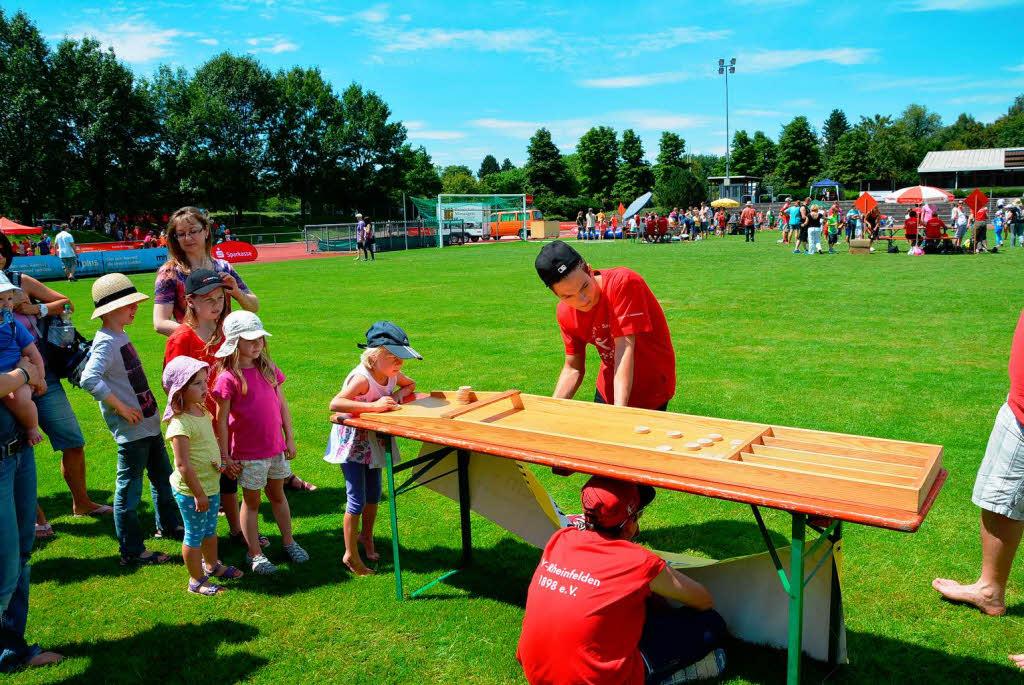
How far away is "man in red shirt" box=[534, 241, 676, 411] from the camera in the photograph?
3898mm

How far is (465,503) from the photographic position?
4.77 meters

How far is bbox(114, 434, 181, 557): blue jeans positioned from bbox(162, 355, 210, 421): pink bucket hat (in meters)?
0.71

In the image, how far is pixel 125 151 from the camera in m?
54.7

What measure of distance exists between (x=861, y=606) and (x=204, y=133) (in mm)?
63693

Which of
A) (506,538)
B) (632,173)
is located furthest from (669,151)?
(506,538)

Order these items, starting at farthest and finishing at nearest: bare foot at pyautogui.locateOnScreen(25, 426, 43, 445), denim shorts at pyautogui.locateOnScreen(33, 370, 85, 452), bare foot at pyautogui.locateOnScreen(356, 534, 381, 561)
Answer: denim shorts at pyautogui.locateOnScreen(33, 370, 85, 452) < bare foot at pyautogui.locateOnScreen(356, 534, 381, 561) < bare foot at pyautogui.locateOnScreen(25, 426, 43, 445)

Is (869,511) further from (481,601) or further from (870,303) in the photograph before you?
(870,303)

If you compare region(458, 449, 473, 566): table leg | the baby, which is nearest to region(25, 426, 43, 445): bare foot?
the baby

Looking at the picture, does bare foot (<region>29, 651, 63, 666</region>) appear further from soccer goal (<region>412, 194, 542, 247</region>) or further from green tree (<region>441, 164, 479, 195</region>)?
green tree (<region>441, 164, 479, 195</region>)

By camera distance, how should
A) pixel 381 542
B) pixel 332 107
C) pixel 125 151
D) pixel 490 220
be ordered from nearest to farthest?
pixel 381 542, pixel 490 220, pixel 125 151, pixel 332 107

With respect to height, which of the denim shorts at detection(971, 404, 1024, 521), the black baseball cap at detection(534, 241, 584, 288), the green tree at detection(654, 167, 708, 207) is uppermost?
the green tree at detection(654, 167, 708, 207)

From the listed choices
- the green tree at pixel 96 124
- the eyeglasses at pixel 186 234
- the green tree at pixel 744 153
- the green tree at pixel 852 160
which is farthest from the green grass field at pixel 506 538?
the green tree at pixel 744 153

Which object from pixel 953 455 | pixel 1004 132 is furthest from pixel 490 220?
pixel 1004 132

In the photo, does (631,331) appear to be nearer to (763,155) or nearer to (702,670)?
(702,670)
